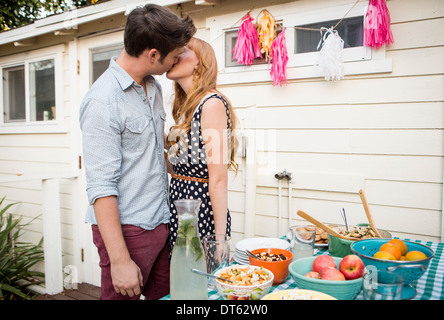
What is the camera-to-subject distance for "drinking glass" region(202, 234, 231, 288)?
1.34 m

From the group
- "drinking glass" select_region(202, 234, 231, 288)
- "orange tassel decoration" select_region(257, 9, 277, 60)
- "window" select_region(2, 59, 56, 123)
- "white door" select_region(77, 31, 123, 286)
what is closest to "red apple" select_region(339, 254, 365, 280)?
"drinking glass" select_region(202, 234, 231, 288)

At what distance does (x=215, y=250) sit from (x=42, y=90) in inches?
155

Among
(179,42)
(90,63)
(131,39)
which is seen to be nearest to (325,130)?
(179,42)

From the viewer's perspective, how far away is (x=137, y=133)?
1.58 m

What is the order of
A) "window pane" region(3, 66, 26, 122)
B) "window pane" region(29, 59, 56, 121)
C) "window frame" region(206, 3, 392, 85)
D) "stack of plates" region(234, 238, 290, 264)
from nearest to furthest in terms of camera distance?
"stack of plates" region(234, 238, 290, 264), "window frame" region(206, 3, 392, 85), "window pane" region(29, 59, 56, 121), "window pane" region(3, 66, 26, 122)

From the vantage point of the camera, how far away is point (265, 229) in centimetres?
287

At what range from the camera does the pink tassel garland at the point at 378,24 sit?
7.21 ft

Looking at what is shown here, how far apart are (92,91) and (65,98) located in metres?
2.91

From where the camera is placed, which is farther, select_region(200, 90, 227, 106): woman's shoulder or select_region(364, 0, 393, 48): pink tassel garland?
select_region(364, 0, 393, 48): pink tassel garland

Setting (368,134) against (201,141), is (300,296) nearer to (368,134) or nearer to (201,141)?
(201,141)

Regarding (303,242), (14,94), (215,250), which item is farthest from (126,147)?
(14,94)

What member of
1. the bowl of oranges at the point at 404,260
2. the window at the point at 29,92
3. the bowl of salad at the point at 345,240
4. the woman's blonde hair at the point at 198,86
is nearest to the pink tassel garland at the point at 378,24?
the woman's blonde hair at the point at 198,86

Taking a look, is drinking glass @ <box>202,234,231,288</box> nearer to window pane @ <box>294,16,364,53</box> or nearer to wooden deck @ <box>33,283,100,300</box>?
window pane @ <box>294,16,364,53</box>

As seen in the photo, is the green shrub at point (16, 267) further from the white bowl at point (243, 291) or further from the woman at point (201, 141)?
the white bowl at point (243, 291)
